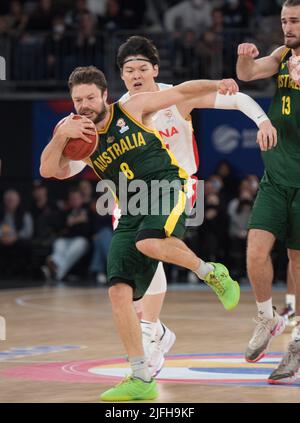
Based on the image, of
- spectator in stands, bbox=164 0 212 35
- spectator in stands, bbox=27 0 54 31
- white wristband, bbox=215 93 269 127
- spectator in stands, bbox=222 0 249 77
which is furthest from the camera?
spectator in stands, bbox=27 0 54 31

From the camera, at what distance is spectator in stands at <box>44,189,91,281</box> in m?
18.3

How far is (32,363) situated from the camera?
844cm

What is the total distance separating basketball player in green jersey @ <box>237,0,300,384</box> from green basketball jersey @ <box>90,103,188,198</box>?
83 cm

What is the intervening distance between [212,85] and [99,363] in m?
2.70

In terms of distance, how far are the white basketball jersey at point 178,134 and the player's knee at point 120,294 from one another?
1.98m

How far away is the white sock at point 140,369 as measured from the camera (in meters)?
6.67

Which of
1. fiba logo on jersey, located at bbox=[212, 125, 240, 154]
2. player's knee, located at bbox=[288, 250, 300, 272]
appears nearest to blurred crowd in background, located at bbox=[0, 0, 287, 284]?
fiba logo on jersey, located at bbox=[212, 125, 240, 154]

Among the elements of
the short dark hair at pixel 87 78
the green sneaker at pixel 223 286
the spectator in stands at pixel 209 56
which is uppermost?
the spectator in stands at pixel 209 56

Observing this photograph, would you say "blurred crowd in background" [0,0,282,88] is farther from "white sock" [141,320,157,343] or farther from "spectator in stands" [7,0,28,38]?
"white sock" [141,320,157,343]

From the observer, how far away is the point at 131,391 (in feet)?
21.6
